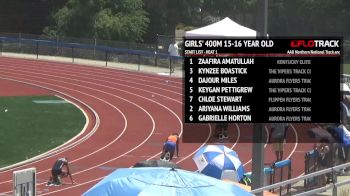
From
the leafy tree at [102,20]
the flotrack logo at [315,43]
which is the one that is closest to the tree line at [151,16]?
the leafy tree at [102,20]

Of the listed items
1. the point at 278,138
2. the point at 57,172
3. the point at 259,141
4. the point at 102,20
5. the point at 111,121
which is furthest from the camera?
the point at 102,20

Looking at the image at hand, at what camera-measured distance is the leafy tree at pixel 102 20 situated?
45812 mm

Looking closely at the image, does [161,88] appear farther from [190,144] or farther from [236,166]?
[236,166]

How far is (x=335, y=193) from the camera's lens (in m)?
8.60

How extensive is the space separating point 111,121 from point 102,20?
2195 centimetres

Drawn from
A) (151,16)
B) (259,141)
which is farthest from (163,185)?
(151,16)

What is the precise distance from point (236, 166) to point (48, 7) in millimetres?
42115

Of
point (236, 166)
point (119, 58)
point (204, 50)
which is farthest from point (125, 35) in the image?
point (204, 50)
